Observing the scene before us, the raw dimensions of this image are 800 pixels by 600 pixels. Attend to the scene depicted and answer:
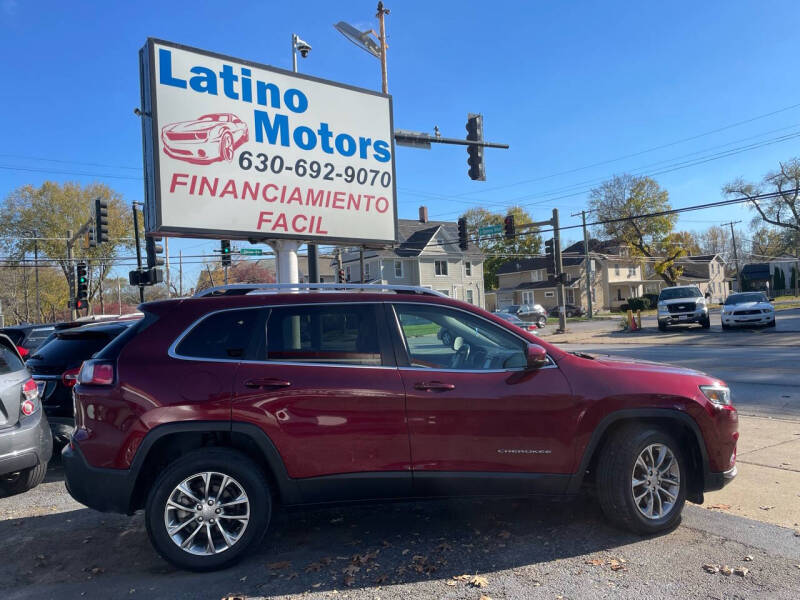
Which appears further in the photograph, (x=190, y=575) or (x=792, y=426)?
(x=792, y=426)

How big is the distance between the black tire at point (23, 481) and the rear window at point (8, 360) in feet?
3.18

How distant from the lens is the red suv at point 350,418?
381cm

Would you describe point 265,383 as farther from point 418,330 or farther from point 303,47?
point 303,47

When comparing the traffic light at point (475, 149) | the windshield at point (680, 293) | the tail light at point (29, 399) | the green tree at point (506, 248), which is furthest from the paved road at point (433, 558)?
the green tree at point (506, 248)

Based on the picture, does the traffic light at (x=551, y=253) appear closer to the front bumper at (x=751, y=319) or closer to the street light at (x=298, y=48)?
the front bumper at (x=751, y=319)

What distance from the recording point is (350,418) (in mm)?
3873

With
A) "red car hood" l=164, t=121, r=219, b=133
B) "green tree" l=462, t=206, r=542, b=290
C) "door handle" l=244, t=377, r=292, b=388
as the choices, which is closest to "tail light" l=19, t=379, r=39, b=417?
"door handle" l=244, t=377, r=292, b=388

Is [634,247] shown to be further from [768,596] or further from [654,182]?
[768,596]

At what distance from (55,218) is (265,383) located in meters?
60.2

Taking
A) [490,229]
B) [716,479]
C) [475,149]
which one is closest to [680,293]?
[490,229]

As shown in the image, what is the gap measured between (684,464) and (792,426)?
171 inches

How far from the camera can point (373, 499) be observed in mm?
3965

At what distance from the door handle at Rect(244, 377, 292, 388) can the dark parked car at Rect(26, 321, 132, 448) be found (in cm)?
334

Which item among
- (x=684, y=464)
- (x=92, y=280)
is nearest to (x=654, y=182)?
(x=92, y=280)
